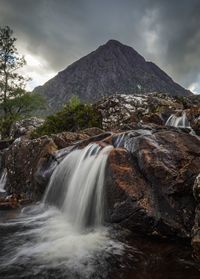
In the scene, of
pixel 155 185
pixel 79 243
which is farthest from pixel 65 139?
pixel 79 243

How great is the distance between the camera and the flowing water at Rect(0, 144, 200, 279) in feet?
17.6

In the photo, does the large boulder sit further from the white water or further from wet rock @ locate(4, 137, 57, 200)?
wet rock @ locate(4, 137, 57, 200)

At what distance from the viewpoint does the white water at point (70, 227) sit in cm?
576

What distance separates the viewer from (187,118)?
16.2 m

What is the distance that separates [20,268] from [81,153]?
584cm

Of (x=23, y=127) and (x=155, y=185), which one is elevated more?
(x=23, y=127)

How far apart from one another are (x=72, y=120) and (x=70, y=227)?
1546 cm

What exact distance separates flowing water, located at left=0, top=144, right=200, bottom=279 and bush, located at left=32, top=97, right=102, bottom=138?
441 inches

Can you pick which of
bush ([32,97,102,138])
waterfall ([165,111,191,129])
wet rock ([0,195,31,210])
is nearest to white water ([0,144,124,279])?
wet rock ([0,195,31,210])

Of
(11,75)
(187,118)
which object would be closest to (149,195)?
(187,118)

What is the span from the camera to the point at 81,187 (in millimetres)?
9602

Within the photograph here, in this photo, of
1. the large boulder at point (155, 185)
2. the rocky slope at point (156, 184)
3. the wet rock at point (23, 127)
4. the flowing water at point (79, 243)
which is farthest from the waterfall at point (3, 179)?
the large boulder at point (155, 185)

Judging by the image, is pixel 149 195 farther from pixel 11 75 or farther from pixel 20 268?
pixel 11 75

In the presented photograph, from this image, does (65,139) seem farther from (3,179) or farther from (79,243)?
(79,243)
